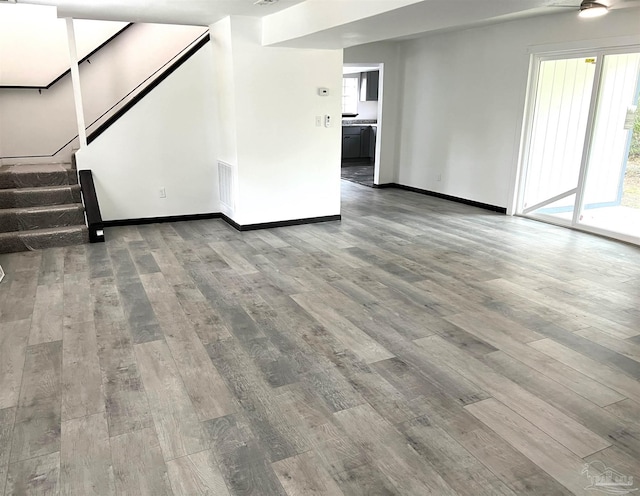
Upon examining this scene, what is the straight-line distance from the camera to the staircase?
507cm

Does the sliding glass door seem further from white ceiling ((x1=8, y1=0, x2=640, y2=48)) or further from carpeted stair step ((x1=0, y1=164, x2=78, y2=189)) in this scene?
carpeted stair step ((x1=0, y1=164, x2=78, y2=189))

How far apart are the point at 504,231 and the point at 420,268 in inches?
74.7

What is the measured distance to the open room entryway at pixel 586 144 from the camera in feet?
17.5

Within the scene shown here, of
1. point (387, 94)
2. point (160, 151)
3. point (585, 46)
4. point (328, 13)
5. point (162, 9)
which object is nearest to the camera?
point (328, 13)

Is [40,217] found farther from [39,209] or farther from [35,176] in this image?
[35,176]

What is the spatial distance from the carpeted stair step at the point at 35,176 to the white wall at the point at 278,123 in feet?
6.28

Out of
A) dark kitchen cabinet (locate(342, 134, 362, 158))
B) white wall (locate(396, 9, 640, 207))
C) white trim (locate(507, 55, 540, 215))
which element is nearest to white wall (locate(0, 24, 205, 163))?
white wall (locate(396, 9, 640, 207))

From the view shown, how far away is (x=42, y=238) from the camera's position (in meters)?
5.08

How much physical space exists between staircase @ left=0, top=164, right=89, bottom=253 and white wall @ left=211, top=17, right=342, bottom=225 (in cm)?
182

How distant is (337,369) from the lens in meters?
2.81

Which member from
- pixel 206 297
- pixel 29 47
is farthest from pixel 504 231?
pixel 29 47

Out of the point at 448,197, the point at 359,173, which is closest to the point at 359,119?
the point at 359,173

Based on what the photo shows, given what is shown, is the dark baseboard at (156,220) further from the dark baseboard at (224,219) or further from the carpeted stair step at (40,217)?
the carpeted stair step at (40,217)

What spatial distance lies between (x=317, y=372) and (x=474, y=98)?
223 inches
